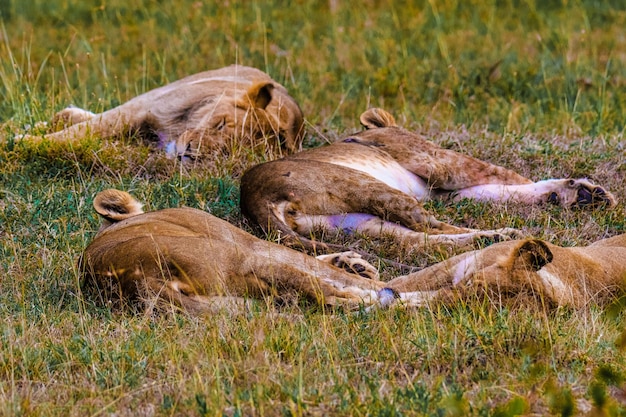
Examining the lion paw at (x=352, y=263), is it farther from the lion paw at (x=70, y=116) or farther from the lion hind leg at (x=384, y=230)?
Answer: the lion paw at (x=70, y=116)

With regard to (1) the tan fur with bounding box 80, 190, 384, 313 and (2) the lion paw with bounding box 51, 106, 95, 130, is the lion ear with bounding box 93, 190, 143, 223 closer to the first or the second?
(1) the tan fur with bounding box 80, 190, 384, 313

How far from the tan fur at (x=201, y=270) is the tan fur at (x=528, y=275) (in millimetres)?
259

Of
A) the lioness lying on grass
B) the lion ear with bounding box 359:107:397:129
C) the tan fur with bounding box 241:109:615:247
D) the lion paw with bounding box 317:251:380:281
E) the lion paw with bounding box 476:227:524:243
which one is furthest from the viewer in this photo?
the lioness lying on grass

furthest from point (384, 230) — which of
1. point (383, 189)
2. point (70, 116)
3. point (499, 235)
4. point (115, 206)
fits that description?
point (70, 116)

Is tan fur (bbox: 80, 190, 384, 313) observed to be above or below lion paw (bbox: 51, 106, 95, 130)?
above

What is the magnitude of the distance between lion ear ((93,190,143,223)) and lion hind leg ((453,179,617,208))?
2197 millimetres

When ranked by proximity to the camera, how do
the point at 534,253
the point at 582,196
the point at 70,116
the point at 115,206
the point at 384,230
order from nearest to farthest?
the point at 534,253 < the point at 115,206 < the point at 384,230 < the point at 582,196 < the point at 70,116

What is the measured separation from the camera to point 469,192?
6828mm

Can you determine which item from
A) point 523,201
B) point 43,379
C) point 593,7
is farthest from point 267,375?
point 593,7

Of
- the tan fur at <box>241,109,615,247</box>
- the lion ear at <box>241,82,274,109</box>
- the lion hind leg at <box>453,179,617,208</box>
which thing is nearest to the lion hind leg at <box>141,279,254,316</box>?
the tan fur at <box>241,109,615,247</box>

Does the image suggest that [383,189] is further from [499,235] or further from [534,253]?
[534,253]

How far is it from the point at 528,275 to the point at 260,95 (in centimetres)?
380

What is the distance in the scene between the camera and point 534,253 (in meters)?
4.48

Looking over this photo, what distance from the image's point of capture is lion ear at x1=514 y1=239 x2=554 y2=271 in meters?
4.47
